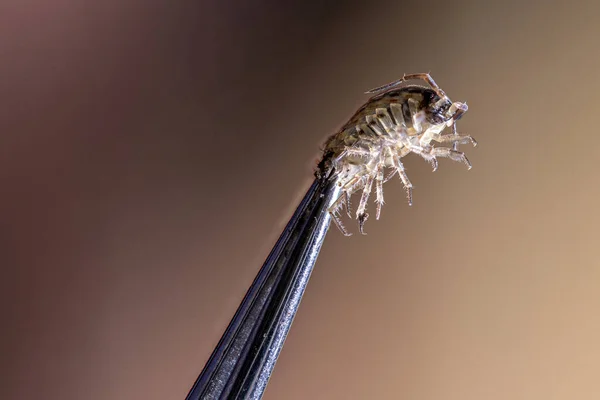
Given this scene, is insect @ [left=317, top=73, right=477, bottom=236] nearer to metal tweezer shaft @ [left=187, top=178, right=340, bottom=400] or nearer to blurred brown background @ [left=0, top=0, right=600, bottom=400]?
metal tweezer shaft @ [left=187, top=178, right=340, bottom=400]

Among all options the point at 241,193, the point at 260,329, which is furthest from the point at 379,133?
the point at 241,193

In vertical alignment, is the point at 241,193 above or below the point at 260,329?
above

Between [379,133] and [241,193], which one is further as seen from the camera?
[241,193]

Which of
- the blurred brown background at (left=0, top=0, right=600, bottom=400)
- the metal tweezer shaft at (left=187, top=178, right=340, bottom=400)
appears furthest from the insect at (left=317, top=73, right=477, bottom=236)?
the blurred brown background at (left=0, top=0, right=600, bottom=400)

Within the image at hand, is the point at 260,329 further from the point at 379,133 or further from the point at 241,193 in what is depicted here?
the point at 241,193

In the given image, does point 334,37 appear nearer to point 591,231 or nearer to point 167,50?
point 167,50

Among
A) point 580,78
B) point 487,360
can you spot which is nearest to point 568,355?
point 487,360

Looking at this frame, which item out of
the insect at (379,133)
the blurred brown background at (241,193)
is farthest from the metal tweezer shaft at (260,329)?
the blurred brown background at (241,193)
